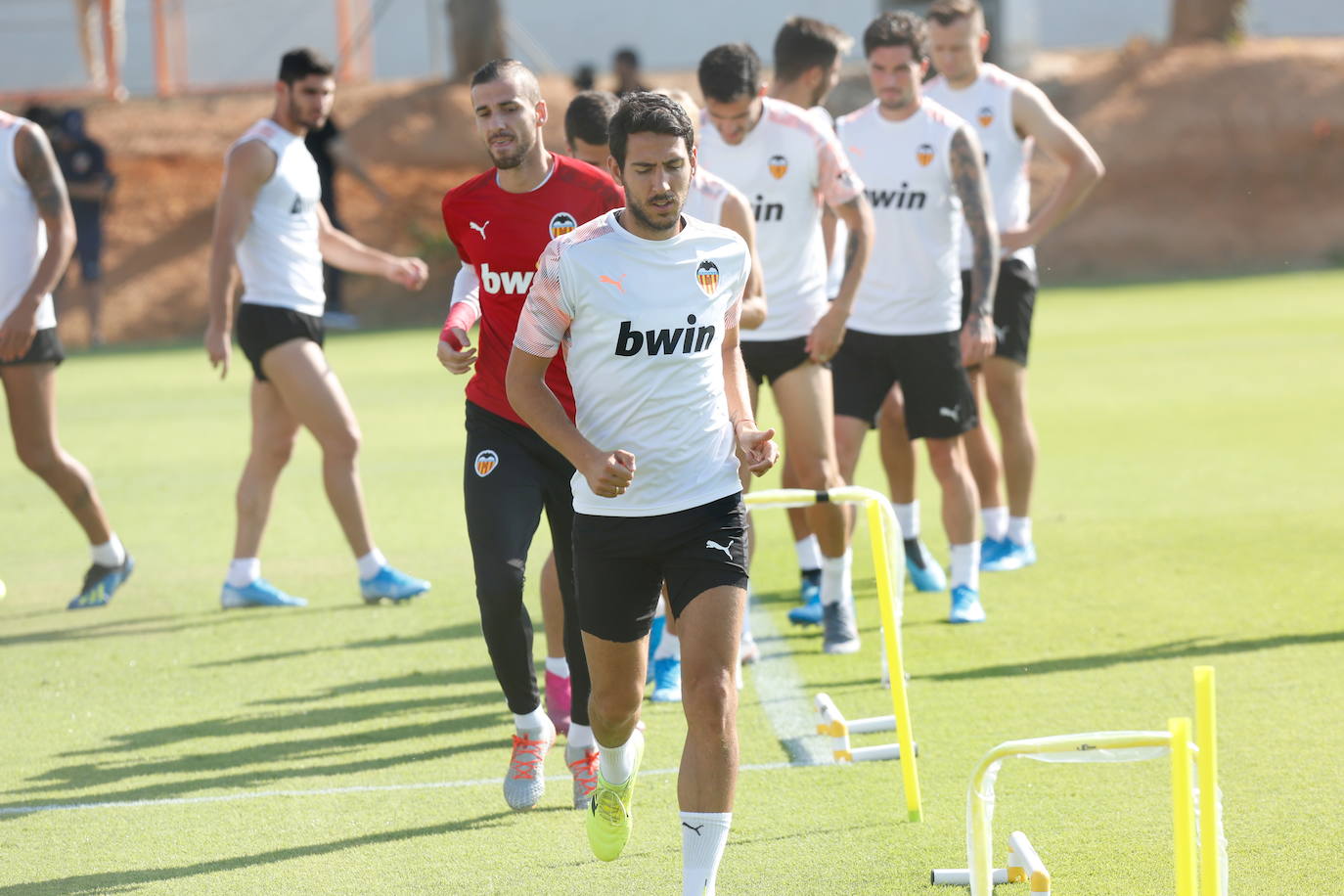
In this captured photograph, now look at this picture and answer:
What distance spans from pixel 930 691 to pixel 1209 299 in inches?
669

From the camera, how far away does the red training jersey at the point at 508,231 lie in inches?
226

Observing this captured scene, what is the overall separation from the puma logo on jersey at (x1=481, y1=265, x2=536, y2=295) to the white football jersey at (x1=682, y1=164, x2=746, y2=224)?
3.36 ft

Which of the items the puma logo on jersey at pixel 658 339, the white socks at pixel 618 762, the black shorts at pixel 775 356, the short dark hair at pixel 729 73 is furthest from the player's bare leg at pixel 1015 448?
the puma logo on jersey at pixel 658 339

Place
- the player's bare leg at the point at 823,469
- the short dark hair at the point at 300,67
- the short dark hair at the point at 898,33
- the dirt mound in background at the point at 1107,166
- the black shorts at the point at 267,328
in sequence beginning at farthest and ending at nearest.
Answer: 1. the dirt mound in background at the point at 1107,166
2. the black shorts at the point at 267,328
3. the short dark hair at the point at 300,67
4. the short dark hair at the point at 898,33
5. the player's bare leg at the point at 823,469

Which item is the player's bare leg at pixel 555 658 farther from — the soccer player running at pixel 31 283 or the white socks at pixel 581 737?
the soccer player running at pixel 31 283

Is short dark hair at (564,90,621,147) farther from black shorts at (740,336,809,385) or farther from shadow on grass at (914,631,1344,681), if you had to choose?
shadow on grass at (914,631,1344,681)

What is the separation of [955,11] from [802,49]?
1.43 meters

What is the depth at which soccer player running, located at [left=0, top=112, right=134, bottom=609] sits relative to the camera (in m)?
8.34

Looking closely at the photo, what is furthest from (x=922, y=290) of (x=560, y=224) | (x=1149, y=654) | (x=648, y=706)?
(x=560, y=224)

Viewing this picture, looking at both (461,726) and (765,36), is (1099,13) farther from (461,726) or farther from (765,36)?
(461,726)

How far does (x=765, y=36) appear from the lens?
3228 cm

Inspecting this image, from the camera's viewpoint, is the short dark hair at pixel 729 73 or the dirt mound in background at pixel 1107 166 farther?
the dirt mound in background at pixel 1107 166

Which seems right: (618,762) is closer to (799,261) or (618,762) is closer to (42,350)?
(799,261)

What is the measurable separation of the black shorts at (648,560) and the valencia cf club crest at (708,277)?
574 mm
